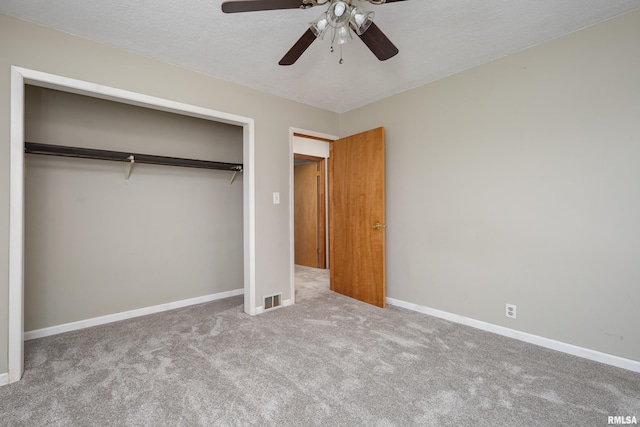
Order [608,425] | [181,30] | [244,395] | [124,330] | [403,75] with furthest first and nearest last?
[403,75] < [124,330] < [181,30] < [244,395] < [608,425]

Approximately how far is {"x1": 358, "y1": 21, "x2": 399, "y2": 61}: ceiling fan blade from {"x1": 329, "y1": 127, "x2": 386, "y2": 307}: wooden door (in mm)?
1483

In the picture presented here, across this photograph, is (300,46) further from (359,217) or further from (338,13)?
(359,217)

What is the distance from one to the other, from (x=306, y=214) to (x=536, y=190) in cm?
412

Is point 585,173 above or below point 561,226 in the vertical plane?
above

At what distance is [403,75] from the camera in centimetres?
293

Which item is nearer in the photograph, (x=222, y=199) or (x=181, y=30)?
(x=181, y=30)

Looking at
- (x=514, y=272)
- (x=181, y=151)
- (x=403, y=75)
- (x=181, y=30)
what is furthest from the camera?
(x=181, y=151)

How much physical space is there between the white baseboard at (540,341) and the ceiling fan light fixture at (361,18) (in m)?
2.64

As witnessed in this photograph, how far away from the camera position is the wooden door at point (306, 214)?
227 inches

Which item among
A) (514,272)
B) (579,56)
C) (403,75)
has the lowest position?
(514,272)

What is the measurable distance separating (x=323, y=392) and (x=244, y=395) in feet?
1.58

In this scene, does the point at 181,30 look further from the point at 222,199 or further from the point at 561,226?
the point at 561,226

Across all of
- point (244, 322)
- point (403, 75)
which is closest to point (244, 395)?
point (244, 322)

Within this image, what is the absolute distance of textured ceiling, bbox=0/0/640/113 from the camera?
1.94 meters
